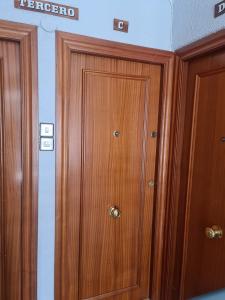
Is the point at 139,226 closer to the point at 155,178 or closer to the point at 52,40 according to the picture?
the point at 155,178

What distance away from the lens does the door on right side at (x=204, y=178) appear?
51.3 inches

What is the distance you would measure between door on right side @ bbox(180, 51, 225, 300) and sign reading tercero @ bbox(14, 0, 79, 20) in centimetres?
77

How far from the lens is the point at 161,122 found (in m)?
1.55

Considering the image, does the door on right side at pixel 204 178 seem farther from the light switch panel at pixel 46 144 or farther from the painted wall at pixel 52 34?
the light switch panel at pixel 46 144

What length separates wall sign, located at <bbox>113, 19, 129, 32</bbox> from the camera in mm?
1361

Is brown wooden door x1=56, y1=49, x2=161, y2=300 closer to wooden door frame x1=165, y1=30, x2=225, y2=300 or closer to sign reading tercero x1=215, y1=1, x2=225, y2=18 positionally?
wooden door frame x1=165, y1=30, x2=225, y2=300

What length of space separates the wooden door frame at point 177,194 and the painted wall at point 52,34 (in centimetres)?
20

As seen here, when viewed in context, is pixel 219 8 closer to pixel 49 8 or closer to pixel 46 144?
pixel 49 8

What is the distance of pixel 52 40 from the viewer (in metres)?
1.24

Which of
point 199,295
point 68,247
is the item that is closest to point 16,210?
point 68,247

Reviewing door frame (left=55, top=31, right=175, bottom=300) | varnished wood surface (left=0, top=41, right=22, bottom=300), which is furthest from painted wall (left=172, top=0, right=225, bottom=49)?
varnished wood surface (left=0, top=41, right=22, bottom=300)

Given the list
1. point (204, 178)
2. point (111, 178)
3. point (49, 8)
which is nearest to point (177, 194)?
point (204, 178)

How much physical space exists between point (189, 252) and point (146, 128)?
85 cm

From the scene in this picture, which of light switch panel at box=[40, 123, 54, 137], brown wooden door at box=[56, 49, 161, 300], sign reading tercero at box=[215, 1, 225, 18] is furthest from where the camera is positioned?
brown wooden door at box=[56, 49, 161, 300]
